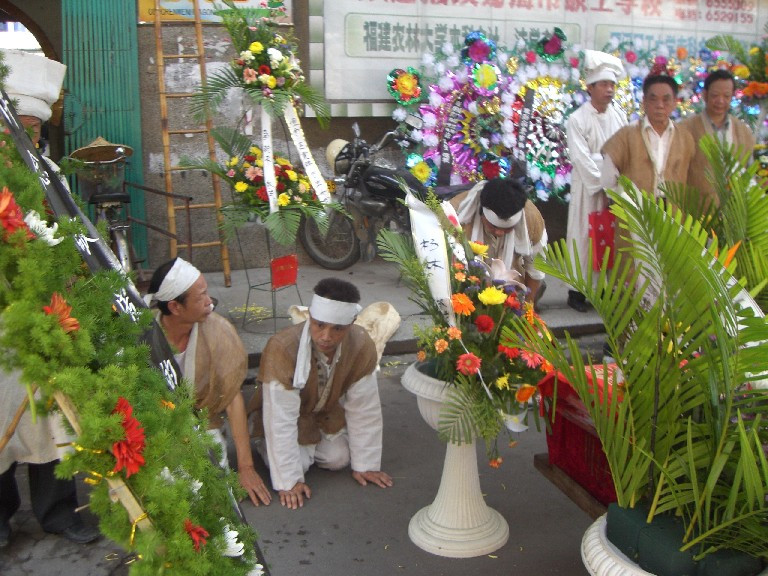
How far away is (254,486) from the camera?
3.75 meters

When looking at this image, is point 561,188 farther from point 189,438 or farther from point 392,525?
point 189,438

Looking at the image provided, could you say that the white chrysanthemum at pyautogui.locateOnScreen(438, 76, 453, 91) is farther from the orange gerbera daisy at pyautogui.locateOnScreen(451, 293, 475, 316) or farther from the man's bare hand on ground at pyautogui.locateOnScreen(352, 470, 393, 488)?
the orange gerbera daisy at pyautogui.locateOnScreen(451, 293, 475, 316)

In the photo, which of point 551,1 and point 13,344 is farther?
point 551,1

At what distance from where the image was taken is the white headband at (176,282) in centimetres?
358

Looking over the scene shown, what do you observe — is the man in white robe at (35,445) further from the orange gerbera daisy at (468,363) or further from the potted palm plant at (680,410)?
the potted palm plant at (680,410)

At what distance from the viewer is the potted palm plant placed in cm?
212

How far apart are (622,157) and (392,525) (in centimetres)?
288

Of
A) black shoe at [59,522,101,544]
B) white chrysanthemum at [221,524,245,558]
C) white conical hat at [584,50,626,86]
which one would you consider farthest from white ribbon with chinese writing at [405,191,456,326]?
white conical hat at [584,50,626,86]

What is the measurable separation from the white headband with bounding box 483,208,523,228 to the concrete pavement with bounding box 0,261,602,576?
3.82 feet

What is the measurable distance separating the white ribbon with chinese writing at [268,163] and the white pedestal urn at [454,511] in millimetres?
2207

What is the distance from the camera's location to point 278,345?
148 inches

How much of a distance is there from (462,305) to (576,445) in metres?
0.64

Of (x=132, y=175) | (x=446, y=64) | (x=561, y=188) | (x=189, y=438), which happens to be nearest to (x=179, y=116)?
(x=132, y=175)

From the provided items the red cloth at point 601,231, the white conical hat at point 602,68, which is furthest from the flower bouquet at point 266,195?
the white conical hat at point 602,68
